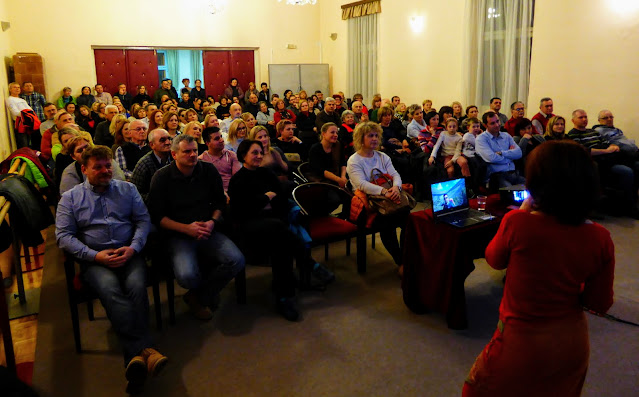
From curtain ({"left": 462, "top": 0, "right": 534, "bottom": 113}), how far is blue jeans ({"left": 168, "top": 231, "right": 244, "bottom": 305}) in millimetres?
6133

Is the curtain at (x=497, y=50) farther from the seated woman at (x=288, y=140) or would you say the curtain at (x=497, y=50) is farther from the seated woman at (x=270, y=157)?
the seated woman at (x=270, y=157)

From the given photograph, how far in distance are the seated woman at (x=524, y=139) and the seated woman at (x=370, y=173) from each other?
7.52 feet

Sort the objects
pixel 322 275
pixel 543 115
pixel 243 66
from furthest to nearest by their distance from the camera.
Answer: pixel 243 66 → pixel 543 115 → pixel 322 275

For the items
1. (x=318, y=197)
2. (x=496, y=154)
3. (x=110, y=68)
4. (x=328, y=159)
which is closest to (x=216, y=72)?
(x=110, y=68)

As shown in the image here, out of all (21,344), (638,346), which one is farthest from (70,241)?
(638,346)

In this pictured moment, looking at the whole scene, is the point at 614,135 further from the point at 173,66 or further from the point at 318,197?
the point at 173,66

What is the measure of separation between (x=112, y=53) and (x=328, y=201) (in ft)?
28.7

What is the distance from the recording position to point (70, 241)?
2.58m

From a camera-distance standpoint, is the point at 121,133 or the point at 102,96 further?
the point at 102,96

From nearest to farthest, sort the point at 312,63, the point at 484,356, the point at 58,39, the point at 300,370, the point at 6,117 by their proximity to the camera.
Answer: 1. the point at 484,356
2. the point at 300,370
3. the point at 6,117
4. the point at 58,39
5. the point at 312,63

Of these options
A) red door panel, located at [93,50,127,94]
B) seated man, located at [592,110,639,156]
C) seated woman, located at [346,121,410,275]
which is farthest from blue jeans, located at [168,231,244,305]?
red door panel, located at [93,50,127,94]

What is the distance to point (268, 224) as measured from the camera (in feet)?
10.2

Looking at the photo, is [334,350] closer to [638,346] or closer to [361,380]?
[361,380]

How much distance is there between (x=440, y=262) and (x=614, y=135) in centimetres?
386
